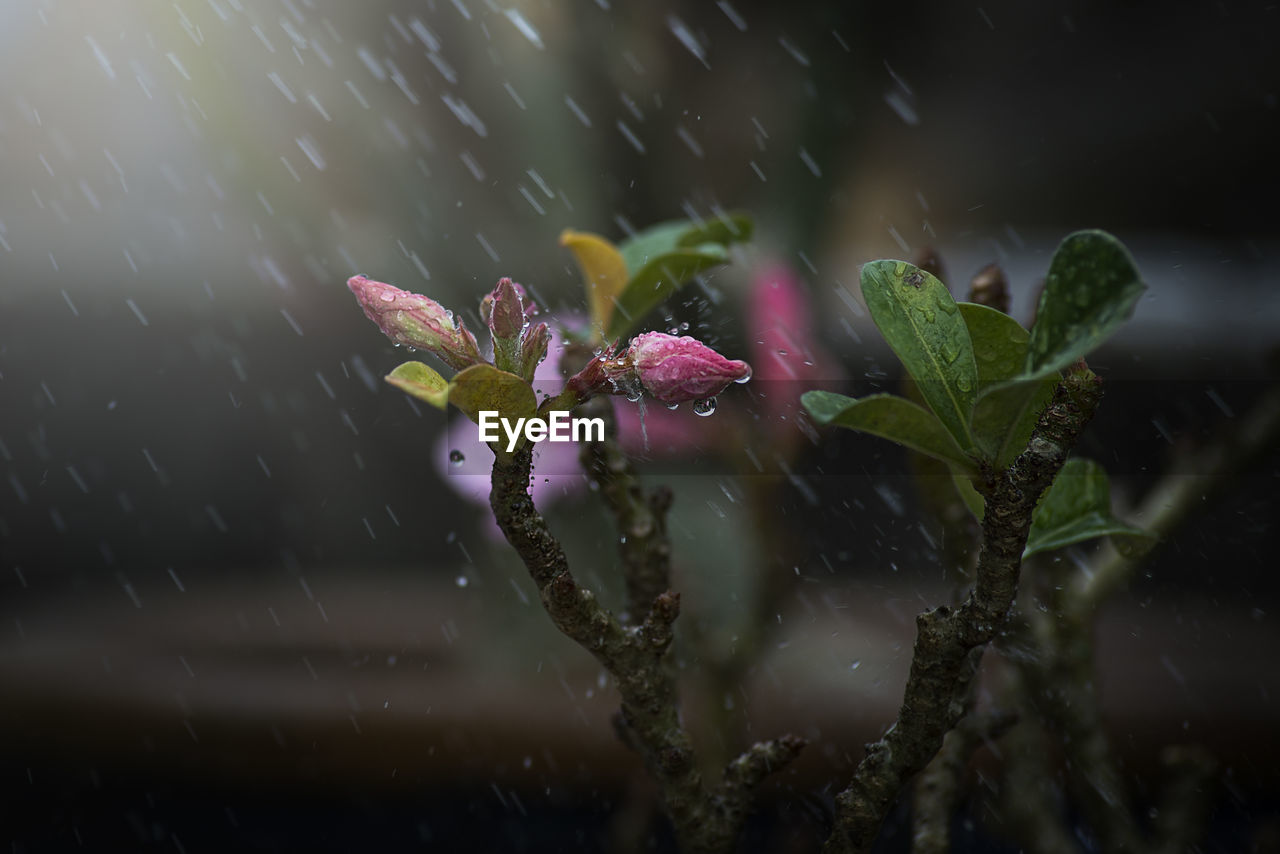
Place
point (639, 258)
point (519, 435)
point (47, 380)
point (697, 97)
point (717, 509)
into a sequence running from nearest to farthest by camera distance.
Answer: point (519, 435) → point (639, 258) → point (717, 509) → point (47, 380) → point (697, 97)

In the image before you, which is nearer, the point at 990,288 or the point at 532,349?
the point at 532,349

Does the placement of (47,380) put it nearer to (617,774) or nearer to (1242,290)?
(617,774)

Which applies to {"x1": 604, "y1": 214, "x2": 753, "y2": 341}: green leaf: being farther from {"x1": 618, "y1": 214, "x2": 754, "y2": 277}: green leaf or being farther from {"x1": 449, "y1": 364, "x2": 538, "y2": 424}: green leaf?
{"x1": 449, "y1": 364, "x2": 538, "y2": 424}: green leaf

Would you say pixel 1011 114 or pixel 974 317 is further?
pixel 1011 114

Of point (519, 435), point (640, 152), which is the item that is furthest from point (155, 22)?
point (519, 435)

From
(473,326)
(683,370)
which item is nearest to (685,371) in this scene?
(683,370)

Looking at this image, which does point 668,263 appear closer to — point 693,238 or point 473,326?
point 693,238

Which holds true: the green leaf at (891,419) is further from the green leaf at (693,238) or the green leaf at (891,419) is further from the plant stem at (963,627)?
the green leaf at (693,238)

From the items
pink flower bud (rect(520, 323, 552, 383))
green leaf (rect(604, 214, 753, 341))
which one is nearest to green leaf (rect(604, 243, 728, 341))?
green leaf (rect(604, 214, 753, 341))
